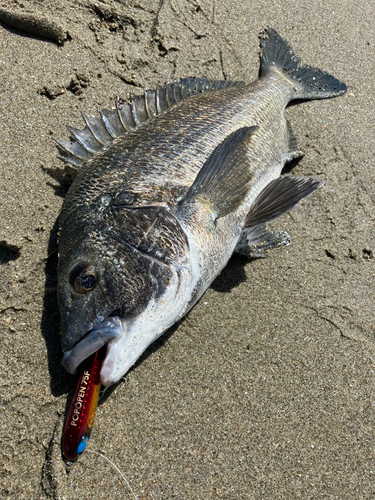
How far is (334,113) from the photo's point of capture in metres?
4.32

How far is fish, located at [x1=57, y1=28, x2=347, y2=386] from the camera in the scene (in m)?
2.00

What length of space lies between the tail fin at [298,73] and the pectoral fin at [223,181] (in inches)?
73.1

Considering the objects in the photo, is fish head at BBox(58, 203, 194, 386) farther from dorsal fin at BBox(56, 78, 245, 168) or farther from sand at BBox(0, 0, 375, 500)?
dorsal fin at BBox(56, 78, 245, 168)

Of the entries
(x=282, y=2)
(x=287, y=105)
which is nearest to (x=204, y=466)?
(x=287, y=105)

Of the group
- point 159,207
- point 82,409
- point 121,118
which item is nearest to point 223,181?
point 159,207

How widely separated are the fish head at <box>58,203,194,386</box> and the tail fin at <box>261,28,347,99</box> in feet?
9.61

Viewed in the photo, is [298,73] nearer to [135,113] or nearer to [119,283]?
[135,113]

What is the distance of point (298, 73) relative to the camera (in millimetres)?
4383

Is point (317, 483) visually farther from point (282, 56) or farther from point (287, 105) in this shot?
point (282, 56)

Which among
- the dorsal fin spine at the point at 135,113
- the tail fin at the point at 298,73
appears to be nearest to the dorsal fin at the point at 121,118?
the dorsal fin spine at the point at 135,113

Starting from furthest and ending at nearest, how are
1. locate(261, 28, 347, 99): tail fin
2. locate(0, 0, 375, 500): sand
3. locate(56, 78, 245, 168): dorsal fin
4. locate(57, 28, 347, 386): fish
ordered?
1. locate(261, 28, 347, 99): tail fin
2. locate(56, 78, 245, 168): dorsal fin
3. locate(0, 0, 375, 500): sand
4. locate(57, 28, 347, 386): fish

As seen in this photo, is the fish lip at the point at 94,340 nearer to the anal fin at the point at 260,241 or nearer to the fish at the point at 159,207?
the fish at the point at 159,207

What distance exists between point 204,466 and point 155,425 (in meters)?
0.36

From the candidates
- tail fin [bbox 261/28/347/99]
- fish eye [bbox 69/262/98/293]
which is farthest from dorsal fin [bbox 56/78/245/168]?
tail fin [bbox 261/28/347/99]
